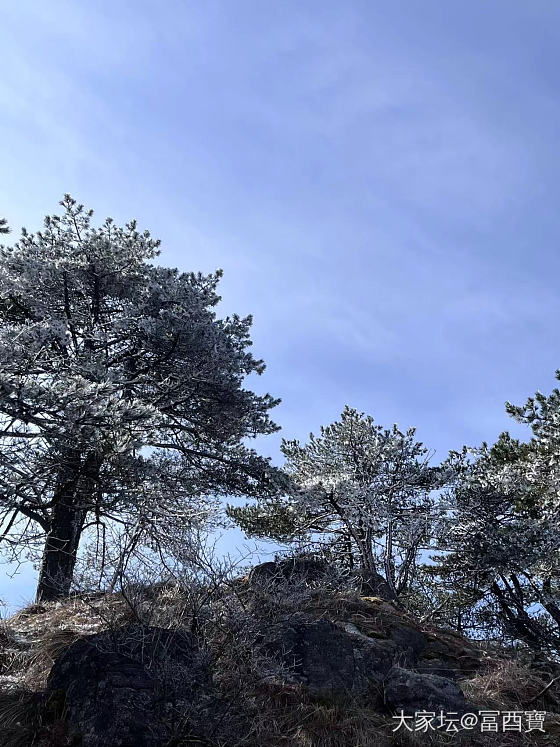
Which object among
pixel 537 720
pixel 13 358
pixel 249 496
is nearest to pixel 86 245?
pixel 13 358

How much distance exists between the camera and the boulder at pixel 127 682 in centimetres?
579

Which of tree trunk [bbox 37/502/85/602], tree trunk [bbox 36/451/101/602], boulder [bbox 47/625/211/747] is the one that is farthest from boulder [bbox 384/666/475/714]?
tree trunk [bbox 37/502/85/602]

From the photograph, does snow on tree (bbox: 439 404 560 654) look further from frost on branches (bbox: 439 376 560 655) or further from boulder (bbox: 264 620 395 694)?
boulder (bbox: 264 620 395 694)

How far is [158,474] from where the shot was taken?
12344 mm

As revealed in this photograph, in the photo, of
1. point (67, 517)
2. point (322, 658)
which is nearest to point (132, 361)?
point (67, 517)

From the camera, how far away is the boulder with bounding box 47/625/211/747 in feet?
19.0

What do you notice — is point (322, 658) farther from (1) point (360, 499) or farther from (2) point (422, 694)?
(1) point (360, 499)

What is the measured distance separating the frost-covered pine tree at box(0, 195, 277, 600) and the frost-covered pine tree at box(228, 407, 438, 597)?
83.0 inches

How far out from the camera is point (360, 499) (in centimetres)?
1499

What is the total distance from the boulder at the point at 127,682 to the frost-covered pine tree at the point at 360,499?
780cm

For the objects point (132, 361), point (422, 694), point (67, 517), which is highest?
point (132, 361)

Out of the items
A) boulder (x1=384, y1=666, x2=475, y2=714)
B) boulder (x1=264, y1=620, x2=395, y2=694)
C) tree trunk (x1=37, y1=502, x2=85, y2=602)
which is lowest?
boulder (x1=384, y1=666, x2=475, y2=714)

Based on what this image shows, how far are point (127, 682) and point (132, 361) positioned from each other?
365 inches

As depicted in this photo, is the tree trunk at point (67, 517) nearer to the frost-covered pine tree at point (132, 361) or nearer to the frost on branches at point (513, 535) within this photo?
the frost-covered pine tree at point (132, 361)
